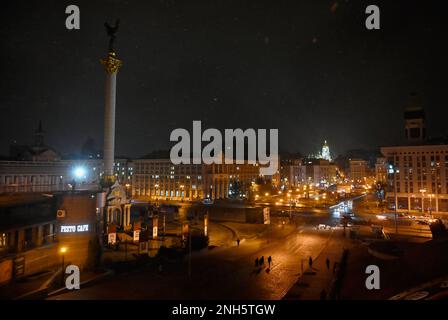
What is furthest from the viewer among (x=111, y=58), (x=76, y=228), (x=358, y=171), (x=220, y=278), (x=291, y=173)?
(x=358, y=171)

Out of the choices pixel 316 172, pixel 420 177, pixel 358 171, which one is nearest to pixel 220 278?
pixel 420 177

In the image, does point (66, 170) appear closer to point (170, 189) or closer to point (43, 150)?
point (43, 150)

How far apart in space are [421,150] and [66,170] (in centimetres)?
6902

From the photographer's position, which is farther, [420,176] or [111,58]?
[420,176]

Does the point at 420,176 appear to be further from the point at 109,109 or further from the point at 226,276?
the point at 109,109

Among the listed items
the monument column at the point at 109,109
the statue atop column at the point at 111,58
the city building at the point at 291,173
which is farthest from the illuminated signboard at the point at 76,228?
the city building at the point at 291,173

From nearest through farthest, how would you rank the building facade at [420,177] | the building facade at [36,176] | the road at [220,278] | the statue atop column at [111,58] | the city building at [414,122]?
the road at [220,278]
the building facade at [36,176]
the statue atop column at [111,58]
the building facade at [420,177]
the city building at [414,122]

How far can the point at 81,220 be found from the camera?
30406 mm

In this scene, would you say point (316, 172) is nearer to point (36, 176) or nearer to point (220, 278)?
point (36, 176)

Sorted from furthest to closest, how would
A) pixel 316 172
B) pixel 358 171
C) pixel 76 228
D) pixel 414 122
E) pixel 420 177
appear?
1. pixel 358 171
2. pixel 316 172
3. pixel 414 122
4. pixel 420 177
5. pixel 76 228

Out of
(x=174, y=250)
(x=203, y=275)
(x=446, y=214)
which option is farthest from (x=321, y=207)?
(x=203, y=275)

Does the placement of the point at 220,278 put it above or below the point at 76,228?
below

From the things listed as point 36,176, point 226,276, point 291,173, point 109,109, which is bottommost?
point 226,276

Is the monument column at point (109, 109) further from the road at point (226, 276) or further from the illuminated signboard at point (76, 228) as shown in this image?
the road at point (226, 276)
